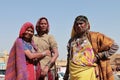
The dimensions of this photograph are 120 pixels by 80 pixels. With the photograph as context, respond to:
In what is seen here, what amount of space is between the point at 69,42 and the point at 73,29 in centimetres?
29

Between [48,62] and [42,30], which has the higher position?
[42,30]

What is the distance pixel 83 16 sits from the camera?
5.96m

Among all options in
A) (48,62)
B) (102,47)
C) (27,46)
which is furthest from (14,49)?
(102,47)

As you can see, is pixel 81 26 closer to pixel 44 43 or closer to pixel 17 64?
pixel 44 43

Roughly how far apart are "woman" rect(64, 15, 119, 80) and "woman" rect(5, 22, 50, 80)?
1.79ft

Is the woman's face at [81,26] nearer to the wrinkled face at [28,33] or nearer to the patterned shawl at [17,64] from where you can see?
the wrinkled face at [28,33]

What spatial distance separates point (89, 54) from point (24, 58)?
109cm

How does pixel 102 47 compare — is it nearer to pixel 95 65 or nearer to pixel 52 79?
pixel 95 65

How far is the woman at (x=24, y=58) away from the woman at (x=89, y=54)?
1.79 ft

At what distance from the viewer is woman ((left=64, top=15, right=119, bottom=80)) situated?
19.2ft

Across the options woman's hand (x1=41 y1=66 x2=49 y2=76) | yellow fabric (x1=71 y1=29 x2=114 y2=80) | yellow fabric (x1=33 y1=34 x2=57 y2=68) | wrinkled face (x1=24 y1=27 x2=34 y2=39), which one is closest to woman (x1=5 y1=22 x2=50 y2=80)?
wrinkled face (x1=24 y1=27 x2=34 y2=39)

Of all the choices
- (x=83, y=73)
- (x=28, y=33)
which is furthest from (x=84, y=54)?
(x=28, y=33)

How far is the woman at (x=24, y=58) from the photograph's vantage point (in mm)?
5797

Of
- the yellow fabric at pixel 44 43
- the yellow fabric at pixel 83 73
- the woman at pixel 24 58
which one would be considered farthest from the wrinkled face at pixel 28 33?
the yellow fabric at pixel 83 73
